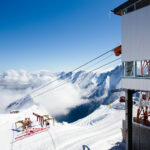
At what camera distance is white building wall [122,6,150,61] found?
7145mm

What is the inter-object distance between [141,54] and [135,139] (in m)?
6.96

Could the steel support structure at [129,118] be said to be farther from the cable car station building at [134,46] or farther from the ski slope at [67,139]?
the ski slope at [67,139]

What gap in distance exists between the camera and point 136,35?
7.62 metres

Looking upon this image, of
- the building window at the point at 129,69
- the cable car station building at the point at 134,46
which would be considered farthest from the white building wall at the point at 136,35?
the building window at the point at 129,69

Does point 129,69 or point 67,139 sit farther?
point 67,139

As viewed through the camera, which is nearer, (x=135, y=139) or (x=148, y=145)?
(x=148, y=145)

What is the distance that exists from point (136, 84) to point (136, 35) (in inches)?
117

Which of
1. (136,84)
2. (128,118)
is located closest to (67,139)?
(128,118)

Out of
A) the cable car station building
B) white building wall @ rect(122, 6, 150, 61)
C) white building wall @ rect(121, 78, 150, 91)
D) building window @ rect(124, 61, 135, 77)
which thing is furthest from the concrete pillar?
white building wall @ rect(122, 6, 150, 61)

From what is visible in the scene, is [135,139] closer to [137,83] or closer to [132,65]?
[137,83]

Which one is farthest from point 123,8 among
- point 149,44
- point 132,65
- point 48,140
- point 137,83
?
point 48,140

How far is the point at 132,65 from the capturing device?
26.8 ft

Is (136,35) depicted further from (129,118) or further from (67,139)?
(67,139)

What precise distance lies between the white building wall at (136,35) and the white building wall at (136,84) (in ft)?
4.32
